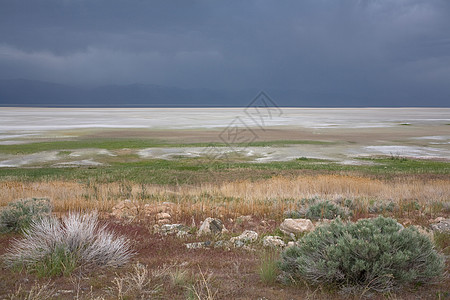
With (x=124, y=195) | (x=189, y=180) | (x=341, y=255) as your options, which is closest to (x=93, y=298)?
(x=341, y=255)

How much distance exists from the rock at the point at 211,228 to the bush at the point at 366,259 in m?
2.53

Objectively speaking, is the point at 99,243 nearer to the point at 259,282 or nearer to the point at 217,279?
the point at 217,279

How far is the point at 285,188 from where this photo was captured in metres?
15.1

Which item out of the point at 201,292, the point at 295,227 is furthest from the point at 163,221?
the point at 201,292

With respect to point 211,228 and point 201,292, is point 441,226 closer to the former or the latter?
point 211,228

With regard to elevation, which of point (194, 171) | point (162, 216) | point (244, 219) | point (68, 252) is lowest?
point (194, 171)

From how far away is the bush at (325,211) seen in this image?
9.34 m

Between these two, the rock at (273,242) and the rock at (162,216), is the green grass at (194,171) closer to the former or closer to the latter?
the rock at (162,216)

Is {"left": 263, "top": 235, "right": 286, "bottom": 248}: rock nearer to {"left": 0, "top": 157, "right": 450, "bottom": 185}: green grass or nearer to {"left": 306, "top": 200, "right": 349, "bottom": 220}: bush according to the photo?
{"left": 306, "top": 200, "right": 349, "bottom": 220}: bush

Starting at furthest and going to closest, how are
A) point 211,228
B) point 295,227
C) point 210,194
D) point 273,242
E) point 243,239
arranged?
point 210,194 < point 211,228 < point 295,227 < point 243,239 < point 273,242

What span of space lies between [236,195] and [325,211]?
4.19 meters

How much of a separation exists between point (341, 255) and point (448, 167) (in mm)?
22390

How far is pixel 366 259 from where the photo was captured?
195 inches

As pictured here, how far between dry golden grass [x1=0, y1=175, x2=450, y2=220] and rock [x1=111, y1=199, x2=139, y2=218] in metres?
0.39
